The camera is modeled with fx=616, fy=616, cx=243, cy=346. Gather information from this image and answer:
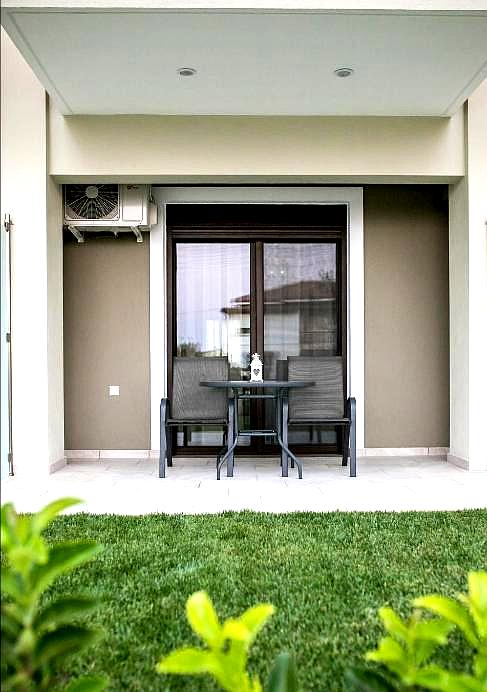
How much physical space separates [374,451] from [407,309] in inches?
58.3

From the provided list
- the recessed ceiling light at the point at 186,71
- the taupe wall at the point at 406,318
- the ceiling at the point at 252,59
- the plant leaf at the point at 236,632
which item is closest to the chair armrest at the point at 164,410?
the taupe wall at the point at 406,318

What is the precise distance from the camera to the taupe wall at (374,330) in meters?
6.18

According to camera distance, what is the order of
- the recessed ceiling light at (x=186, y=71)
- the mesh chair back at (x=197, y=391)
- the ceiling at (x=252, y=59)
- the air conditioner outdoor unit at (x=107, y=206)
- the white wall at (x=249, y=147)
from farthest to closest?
the air conditioner outdoor unit at (x=107, y=206) → the mesh chair back at (x=197, y=391) → the white wall at (x=249, y=147) → the recessed ceiling light at (x=186, y=71) → the ceiling at (x=252, y=59)

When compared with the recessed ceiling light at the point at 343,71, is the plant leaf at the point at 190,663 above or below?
below

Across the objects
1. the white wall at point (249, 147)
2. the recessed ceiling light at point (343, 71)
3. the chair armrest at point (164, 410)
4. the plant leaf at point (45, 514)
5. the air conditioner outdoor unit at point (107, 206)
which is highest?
the recessed ceiling light at point (343, 71)

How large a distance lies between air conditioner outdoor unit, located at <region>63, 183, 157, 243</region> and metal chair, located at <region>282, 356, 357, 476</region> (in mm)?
1972

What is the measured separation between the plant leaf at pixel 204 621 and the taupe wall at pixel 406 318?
5431 mm

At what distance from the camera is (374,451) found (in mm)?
Answer: 6234

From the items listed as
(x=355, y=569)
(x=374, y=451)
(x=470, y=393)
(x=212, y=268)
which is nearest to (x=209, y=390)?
(x=212, y=268)

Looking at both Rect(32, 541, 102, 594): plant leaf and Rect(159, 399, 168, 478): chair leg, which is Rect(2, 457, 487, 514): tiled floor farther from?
Rect(32, 541, 102, 594): plant leaf

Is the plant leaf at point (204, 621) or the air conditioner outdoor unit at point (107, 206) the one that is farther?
the air conditioner outdoor unit at point (107, 206)

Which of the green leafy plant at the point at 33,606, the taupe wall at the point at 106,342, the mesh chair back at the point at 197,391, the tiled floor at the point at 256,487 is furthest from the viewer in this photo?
the taupe wall at the point at 106,342

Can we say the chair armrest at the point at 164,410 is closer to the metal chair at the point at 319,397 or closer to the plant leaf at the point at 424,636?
the metal chair at the point at 319,397

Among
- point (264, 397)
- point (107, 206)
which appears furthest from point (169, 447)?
point (107, 206)
